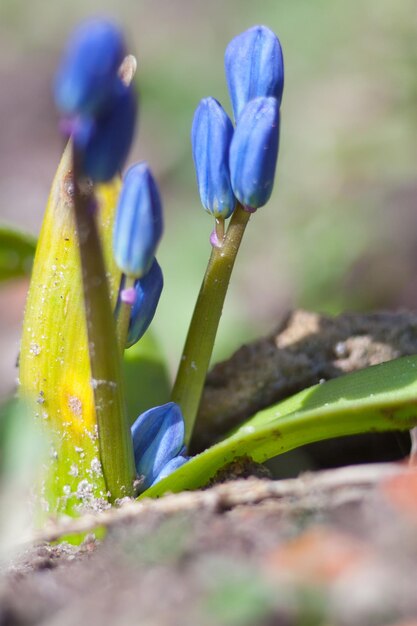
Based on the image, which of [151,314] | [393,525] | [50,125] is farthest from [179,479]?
[50,125]

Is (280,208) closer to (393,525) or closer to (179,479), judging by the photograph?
(179,479)

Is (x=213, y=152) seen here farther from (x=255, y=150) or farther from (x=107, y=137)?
(x=107, y=137)

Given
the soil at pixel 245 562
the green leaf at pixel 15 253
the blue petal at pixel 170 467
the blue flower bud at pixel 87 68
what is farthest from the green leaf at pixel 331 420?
the green leaf at pixel 15 253

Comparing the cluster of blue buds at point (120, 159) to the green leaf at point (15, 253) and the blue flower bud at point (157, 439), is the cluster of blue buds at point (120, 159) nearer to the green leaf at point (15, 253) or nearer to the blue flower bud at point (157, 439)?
the blue flower bud at point (157, 439)

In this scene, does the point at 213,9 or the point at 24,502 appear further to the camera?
the point at 213,9

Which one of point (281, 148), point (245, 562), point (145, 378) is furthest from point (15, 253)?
point (281, 148)

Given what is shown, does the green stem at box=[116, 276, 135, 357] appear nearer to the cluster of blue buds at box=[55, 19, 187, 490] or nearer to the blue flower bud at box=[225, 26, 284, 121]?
the cluster of blue buds at box=[55, 19, 187, 490]
